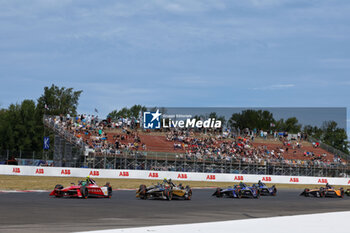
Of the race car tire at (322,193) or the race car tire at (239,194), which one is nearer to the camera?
the race car tire at (239,194)

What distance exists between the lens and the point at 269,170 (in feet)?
194

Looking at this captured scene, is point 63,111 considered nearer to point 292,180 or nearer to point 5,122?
point 5,122

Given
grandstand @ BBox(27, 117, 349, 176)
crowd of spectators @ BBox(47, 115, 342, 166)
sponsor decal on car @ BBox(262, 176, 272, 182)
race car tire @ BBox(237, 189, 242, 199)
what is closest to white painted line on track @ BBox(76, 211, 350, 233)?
race car tire @ BBox(237, 189, 242, 199)

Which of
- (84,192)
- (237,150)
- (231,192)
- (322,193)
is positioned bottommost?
(322,193)

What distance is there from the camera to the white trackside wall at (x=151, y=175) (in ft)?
147

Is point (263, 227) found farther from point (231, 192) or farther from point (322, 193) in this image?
point (322, 193)

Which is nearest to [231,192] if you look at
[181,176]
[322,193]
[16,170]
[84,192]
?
[322,193]

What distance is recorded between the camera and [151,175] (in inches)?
1919

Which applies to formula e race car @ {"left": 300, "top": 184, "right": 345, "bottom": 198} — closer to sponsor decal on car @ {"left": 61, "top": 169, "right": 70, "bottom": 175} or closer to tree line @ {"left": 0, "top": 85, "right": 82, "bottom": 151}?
sponsor decal on car @ {"left": 61, "top": 169, "right": 70, "bottom": 175}

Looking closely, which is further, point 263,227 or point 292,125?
point 292,125

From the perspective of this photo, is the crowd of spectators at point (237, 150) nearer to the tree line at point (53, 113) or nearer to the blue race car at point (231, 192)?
the tree line at point (53, 113)

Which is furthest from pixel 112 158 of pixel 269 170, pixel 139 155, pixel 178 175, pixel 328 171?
pixel 328 171

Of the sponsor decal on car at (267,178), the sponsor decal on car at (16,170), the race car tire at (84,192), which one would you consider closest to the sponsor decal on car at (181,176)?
the sponsor decal on car at (267,178)

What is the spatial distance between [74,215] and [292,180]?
4404 cm
